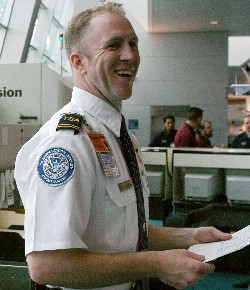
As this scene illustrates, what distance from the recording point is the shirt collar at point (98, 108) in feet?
4.14

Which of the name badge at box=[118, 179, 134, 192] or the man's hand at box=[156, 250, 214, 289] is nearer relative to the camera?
the man's hand at box=[156, 250, 214, 289]

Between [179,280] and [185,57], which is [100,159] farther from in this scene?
[185,57]

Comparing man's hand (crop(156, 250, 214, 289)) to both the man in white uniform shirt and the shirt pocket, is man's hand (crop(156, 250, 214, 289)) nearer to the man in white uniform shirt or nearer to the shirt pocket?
the man in white uniform shirt

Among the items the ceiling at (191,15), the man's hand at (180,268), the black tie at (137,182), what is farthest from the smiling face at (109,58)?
the ceiling at (191,15)

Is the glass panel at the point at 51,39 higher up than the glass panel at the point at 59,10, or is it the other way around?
the glass panel at the point at 59,10

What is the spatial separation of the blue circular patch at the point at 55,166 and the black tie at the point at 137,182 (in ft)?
0.88

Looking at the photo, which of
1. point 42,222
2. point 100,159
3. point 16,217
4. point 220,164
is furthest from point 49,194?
point 220,164

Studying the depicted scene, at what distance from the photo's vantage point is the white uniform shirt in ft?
3.34

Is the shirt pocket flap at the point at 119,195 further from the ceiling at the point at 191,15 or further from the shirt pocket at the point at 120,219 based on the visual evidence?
the ceiling at the point at 191,15

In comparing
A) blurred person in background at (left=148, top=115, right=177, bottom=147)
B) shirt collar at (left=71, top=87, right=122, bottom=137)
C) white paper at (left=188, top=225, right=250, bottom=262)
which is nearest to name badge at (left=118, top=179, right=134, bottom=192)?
shirt collar at (left=71, top=87, right=122, bottom=137)

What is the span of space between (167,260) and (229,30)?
994 centimetres

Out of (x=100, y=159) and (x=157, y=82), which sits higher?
(x=157, y=82)

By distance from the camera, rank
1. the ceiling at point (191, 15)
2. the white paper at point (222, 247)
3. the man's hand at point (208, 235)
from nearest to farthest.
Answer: the white paper at point (222, 247) < the man's hand at point (208, 235) < the ceiling at point (191, 15)

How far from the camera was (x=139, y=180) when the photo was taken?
1301mm
